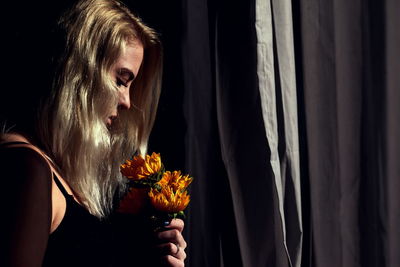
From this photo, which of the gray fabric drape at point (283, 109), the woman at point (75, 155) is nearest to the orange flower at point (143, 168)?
the woman at point (75, 155)

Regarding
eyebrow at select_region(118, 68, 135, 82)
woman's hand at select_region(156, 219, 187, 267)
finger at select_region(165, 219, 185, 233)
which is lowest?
woman's hand at select_region(156, 219, 187, 267)

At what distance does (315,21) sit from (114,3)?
490 mm

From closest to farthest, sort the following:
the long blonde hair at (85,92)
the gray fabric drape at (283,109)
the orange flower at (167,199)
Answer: the orange flower at (167,199), the long blonde hair at (85,92), the gray fabric drape at (283,109)

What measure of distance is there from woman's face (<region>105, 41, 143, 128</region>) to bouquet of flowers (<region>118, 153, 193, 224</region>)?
23 centimetres

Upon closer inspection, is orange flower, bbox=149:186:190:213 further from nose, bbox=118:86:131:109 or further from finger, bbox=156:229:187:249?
nose, bbox=118:86:131:109

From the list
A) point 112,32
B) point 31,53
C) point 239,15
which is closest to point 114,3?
point 112,32

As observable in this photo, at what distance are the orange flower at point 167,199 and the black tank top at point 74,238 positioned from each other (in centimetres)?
15

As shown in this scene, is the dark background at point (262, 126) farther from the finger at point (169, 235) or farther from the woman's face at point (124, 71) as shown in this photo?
the finger at point (169, 235)

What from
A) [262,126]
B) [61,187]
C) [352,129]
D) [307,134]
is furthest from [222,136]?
[61,187]

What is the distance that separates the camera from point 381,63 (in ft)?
4.66

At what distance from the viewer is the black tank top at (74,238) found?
1.13m

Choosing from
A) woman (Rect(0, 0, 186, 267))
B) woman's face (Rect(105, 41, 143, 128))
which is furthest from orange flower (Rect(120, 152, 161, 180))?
woman's face (Rect(105, 41, 143, 128))

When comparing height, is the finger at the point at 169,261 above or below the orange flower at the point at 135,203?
below

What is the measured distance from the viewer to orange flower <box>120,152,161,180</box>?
1.14 m
